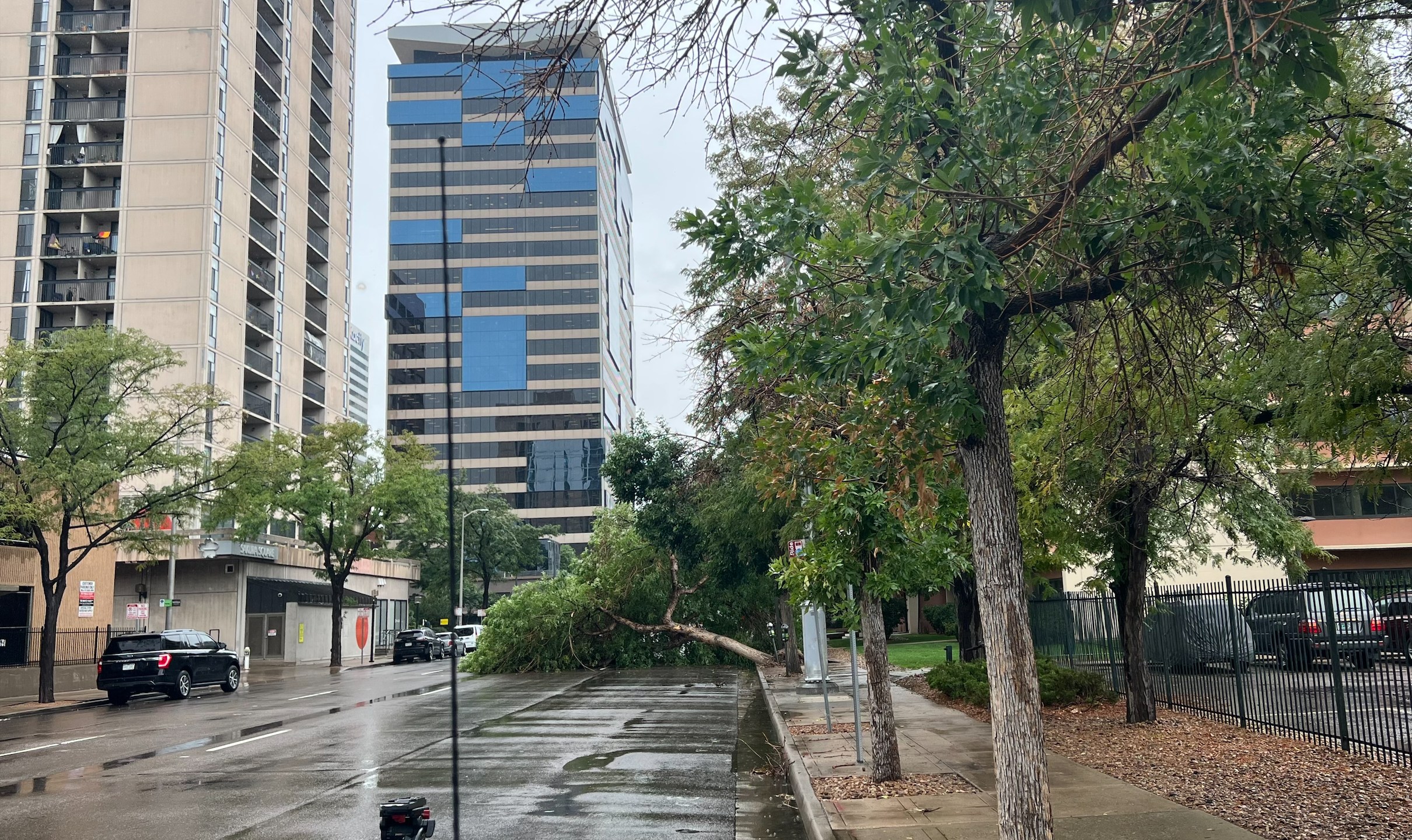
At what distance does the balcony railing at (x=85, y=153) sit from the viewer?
48.8 metres

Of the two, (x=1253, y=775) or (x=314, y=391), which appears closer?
(x=1253, y=775)

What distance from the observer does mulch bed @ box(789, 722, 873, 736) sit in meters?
15.0

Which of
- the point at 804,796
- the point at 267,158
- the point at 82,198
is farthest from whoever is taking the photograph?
the point at 267,158

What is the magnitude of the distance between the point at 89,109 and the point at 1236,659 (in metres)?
54.2

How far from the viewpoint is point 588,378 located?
108m

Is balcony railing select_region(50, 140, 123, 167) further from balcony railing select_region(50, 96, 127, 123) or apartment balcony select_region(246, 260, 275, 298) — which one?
apartment balcony select_region(246, 260, 275, 298)

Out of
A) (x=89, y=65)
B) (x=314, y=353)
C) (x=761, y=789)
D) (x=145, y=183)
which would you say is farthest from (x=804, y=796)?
(x=314, y=353)

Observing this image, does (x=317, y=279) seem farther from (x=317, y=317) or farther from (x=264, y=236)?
(x=264, y=236)

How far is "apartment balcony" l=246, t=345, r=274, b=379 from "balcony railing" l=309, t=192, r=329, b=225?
11.5 metres

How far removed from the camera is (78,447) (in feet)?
84.6

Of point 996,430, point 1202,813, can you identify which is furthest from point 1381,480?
point 996,430

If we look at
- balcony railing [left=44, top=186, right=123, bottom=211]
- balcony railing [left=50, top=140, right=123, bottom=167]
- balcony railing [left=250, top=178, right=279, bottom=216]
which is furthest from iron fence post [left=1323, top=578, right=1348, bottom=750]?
balcony railing [left=50, top=140, right=123, bottom=167]

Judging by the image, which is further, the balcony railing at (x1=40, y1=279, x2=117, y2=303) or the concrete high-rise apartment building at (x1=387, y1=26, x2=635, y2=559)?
the concrete high-rise apartment building at (x1=387, y1=26, x2=635, y2=559)

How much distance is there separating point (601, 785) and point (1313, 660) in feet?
27.0
